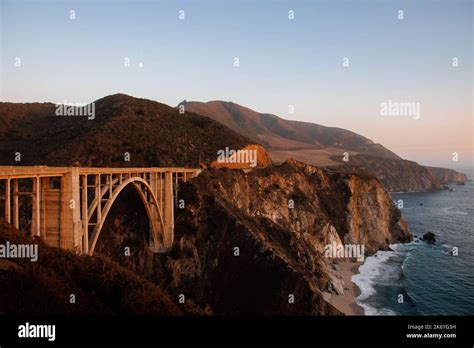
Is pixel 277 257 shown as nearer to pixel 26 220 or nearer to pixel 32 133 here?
pixel 26 220

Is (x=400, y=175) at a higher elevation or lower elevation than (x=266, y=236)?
higher

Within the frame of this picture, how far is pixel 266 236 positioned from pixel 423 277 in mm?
22889

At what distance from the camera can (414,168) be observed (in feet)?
604


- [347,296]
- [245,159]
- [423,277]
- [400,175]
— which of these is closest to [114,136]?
[245,159]

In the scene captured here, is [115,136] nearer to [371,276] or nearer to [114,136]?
[114,136]

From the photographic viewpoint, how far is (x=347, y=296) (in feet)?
137

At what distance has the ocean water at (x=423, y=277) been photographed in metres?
37.8

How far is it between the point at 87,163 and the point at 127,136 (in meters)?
12.1

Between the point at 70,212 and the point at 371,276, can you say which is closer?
the point at 70,212

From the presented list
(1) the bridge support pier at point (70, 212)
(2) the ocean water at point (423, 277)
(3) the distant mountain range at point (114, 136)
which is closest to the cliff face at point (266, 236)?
(2) the ocean water at point (423, 277)

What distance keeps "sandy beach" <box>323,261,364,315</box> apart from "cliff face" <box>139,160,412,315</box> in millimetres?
1226

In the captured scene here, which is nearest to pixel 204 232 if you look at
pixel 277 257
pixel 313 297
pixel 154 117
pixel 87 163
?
pixel 277 257

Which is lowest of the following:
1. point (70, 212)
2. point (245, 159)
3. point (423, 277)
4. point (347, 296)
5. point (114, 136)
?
point (347, 296)

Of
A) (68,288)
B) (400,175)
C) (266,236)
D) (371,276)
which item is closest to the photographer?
(68,288)
